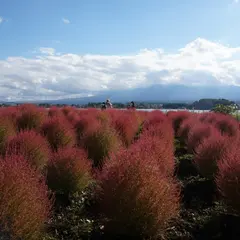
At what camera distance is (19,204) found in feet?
14.1

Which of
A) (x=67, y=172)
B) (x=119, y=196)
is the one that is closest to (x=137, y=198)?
(x=119, y=196)

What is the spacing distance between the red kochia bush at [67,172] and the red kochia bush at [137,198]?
1.94m

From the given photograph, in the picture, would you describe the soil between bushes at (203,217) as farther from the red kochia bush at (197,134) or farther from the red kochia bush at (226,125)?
the red kochia bush at (226,125)

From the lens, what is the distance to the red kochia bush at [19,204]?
4156 mm

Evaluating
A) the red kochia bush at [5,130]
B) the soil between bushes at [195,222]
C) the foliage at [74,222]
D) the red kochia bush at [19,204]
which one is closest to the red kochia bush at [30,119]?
the red kochia bush at [5,130]

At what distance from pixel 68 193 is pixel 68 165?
612 millimetres

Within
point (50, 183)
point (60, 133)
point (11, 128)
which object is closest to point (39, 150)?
point (50, 183)

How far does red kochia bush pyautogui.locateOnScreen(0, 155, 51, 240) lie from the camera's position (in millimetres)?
4156

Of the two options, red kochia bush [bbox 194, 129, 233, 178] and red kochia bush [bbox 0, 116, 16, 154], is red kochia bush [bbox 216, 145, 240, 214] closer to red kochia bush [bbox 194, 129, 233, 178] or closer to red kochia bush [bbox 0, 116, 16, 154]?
red kochia bush [bbox 194, 129, 233, 178]

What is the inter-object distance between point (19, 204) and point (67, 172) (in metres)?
3.02

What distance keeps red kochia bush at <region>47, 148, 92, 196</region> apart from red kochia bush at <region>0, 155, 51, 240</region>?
2.53 metres

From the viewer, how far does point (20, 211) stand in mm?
4285

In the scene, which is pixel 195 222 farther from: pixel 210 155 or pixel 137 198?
pixel 210 155

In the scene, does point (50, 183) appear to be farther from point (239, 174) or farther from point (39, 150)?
point (239, 174)
